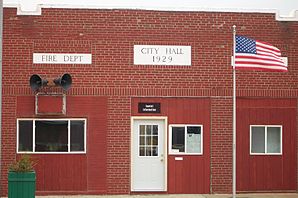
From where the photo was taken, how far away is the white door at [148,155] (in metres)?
17.2

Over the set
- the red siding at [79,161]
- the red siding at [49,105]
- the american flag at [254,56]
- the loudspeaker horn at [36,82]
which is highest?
the american flag at [254,56]

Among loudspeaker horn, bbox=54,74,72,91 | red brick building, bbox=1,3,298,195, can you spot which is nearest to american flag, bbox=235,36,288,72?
red brick building, bbox=1,3,298,195

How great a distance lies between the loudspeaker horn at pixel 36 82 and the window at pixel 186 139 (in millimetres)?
4140

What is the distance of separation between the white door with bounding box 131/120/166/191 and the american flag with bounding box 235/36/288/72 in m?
3.37

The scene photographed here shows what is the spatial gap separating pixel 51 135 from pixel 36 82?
1704 mm

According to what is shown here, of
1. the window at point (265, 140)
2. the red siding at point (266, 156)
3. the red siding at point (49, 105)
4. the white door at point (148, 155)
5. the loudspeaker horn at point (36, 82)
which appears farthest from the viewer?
the window at point (265, 140)

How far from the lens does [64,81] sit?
651 inches

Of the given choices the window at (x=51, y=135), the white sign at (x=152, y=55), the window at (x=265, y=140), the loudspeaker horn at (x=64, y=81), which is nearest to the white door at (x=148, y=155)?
the window at (x=51, y=135)

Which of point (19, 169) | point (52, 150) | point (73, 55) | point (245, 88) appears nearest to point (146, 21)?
point (73, 55)

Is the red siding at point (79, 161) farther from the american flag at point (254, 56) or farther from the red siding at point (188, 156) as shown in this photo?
the american flag at point (254, 56)

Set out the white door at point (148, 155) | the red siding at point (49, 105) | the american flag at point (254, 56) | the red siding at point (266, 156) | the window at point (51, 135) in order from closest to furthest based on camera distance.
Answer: the american flag at point (254, 56) < the red siding at point (49, 105) < the window at point (51, 135) < the white door at point (148, 155) < the red siding at point (266, 156)

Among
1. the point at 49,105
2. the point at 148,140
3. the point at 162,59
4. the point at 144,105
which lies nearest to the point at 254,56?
the point at 162,59

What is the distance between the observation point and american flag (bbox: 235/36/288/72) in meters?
15.5

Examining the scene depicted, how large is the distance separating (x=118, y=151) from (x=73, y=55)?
10.7 feet
